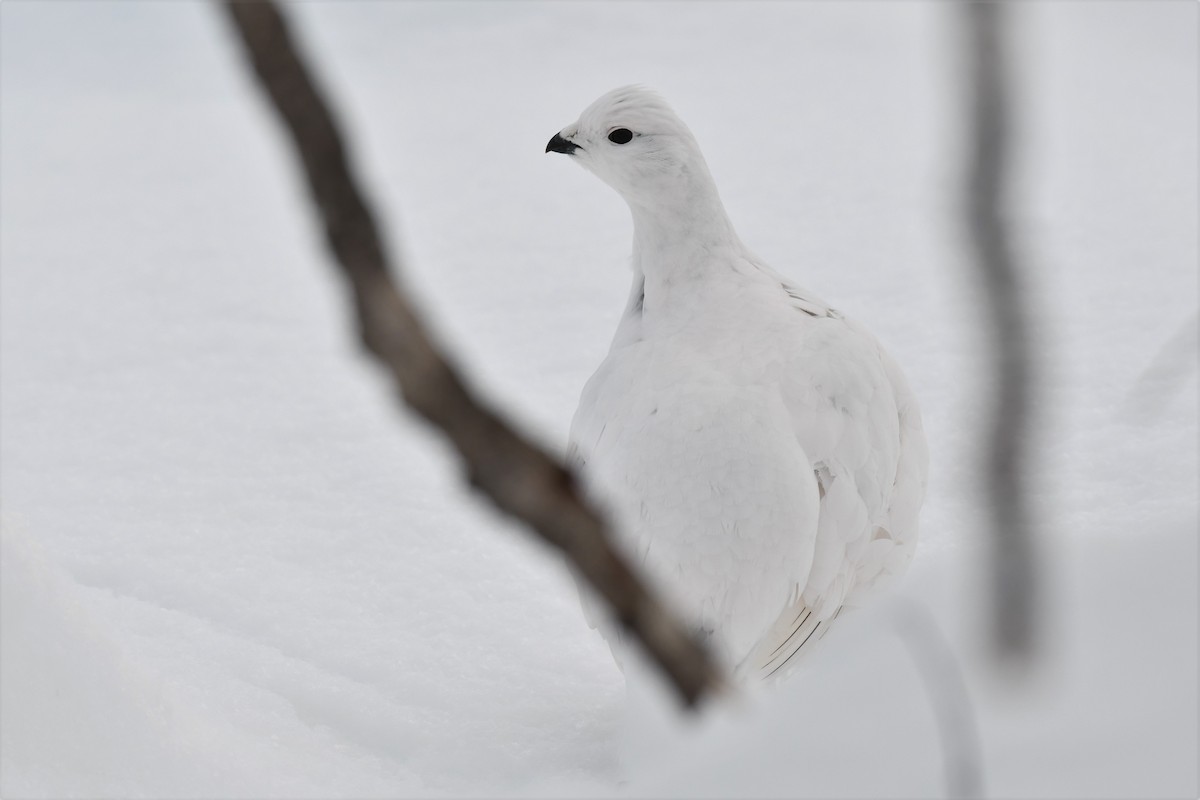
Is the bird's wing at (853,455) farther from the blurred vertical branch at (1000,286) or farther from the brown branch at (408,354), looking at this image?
the brown branch at (408,354)

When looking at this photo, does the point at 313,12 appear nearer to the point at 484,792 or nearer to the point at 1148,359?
the point at 1148,359

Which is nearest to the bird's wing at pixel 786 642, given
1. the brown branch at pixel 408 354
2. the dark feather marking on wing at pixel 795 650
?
the dark feather marking on wing at pixel 795 650

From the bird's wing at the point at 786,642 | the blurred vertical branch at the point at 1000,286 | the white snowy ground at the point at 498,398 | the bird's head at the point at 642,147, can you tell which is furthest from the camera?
the bird's head at the point at 642,147

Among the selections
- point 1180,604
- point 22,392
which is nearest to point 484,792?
point 1180,604

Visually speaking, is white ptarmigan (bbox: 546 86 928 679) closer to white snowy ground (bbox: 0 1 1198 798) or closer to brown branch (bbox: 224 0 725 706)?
white snowy ground (bbox: 0 1 1198 798)

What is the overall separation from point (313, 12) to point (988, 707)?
4.87 meters

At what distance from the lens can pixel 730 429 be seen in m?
1.31

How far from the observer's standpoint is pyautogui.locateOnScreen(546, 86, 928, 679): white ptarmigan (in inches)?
51.3

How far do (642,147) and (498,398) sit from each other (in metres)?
0.94

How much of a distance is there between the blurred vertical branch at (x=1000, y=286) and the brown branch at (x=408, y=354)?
10 centimetres

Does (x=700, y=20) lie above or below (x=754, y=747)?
below

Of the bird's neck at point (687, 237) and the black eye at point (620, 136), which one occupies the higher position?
the black eye at point (620, 136)

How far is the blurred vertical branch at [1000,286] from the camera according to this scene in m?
0.26

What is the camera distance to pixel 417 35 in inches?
195
